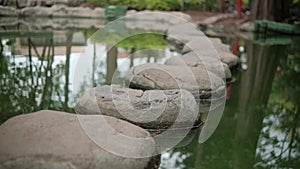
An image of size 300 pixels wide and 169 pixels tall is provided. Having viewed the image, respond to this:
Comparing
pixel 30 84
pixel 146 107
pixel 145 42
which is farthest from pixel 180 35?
pixel 146 107

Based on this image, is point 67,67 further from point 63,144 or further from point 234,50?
point 234,50

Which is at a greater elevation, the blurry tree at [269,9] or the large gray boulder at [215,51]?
the large gray boulder at [215,51]

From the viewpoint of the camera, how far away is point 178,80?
496 cm

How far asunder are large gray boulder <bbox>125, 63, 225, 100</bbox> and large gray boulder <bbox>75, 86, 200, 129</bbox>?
2.39ft

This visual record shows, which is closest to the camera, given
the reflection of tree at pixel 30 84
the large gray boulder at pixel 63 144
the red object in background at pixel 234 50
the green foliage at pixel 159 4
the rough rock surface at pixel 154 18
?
the large gray boulder at pixel 63 144

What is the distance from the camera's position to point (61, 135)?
9.39 feet

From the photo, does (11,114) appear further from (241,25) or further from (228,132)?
(241,25)

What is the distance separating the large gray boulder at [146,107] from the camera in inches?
152

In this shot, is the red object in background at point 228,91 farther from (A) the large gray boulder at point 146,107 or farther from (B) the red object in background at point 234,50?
(A) the large gray boulder at point 146,107

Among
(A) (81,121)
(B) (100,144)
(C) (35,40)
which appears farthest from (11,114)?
(C) (35,40)

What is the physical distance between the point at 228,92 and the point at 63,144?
3581 mm

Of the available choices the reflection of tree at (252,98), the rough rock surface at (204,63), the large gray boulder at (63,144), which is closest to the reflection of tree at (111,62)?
the rough rock surface at (204,63)

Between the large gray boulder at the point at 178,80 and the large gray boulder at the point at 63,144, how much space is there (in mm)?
1719

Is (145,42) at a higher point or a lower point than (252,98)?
lower
